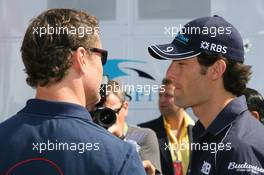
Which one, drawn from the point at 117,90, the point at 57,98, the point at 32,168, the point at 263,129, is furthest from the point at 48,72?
the point at 117,90

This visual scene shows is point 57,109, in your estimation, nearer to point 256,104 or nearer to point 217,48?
point 217,48

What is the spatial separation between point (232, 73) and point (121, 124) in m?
1.03

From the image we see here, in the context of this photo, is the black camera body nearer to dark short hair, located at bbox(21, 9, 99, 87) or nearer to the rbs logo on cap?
the rbs logo on cap

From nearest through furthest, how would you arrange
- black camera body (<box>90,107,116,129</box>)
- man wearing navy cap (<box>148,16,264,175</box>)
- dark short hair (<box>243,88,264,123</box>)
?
man wearing navy cap (<box>148,16,264,175</box>) → black camera body (<box>90,107,116,129</box>) → dark short hair (<box>243,88,264,123</box>)

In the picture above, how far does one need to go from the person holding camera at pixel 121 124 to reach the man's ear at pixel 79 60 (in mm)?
1122

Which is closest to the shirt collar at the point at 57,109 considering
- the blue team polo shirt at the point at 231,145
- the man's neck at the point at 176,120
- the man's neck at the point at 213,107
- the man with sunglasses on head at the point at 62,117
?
the man with sunglasses on head at the point at 62,117

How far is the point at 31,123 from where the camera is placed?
1.50 metres

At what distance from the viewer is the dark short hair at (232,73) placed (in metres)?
2.18

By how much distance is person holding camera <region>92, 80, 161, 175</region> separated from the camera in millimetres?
2721

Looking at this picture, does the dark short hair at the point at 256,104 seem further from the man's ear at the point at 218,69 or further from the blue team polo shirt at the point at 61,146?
the blue team polo shirt at the point at 61,146

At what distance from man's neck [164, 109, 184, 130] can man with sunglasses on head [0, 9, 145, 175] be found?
8.31 feet
